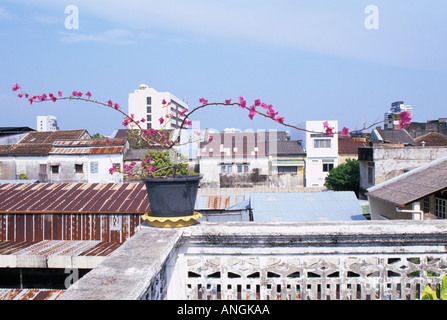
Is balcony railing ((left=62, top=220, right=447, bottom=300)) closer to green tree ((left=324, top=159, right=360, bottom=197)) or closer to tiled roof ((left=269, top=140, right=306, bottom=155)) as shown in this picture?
green tree ((left=324, top=159, right=360, bottom=197))

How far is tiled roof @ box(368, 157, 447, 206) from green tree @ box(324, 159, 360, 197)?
1245cm

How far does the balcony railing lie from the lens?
2.31m

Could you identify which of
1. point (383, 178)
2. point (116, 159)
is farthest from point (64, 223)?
point (116, 159)

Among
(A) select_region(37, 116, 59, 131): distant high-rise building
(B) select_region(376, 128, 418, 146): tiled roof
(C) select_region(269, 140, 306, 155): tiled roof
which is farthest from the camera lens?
(A) select_region(37, 116, 59, 131): distant high-rise building

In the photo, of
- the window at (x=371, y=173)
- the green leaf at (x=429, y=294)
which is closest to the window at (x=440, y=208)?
the window at (x=371, y=173)

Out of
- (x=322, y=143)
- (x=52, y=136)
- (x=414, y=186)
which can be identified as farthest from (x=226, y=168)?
(x=414, y=186)

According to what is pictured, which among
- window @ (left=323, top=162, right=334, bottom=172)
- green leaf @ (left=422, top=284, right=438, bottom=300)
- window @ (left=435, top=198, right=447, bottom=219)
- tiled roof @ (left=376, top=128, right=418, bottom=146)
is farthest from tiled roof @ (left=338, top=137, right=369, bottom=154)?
green leaf @ (left=422, top=284, right=438, bottom=300)

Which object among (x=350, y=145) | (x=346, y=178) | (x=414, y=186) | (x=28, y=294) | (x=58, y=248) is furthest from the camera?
(x=350, y=145)

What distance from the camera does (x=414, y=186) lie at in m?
10.6

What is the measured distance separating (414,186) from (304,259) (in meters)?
9.64

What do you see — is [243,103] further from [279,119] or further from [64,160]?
[64,160]

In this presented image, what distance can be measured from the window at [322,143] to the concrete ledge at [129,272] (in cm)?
2851

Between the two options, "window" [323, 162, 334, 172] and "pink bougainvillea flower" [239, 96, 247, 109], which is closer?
"pink bougainvillea flower" [239, 96, 247, 109]
